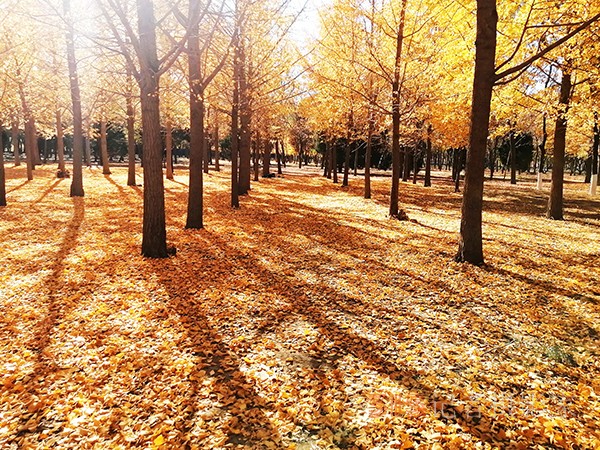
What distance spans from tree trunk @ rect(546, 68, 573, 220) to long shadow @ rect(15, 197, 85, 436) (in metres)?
14.6

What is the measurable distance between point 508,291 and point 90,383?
275 inches

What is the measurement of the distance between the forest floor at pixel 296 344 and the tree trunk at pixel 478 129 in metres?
0.69

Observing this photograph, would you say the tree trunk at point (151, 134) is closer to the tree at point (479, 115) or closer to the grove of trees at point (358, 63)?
the grove of trees at point (358, 63)

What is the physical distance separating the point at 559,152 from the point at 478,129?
8.01 meters

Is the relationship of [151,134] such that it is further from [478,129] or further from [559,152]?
[559,152]

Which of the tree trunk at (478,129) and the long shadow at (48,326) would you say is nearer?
the long shadow at (48,326)

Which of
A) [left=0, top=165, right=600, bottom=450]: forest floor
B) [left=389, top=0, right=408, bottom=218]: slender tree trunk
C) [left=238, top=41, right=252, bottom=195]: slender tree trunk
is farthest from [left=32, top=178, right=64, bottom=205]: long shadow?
[left=389, top=0, right=408, bottom=218]: slender tree trunk

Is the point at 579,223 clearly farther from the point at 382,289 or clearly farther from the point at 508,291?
the point at 382,289

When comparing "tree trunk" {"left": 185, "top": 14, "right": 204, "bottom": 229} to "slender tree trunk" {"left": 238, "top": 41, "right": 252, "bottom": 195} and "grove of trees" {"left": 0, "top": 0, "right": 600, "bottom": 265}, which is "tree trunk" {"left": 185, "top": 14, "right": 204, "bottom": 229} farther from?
"slender tree trunk" {"left": 238, "top": 41, "right": 252, "bottom": 195}

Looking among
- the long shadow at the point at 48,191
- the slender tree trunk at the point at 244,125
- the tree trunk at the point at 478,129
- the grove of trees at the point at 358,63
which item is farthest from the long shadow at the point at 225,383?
the long shadow at the point at 48,191

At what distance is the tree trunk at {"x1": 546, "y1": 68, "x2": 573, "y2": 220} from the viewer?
1259 centimetres

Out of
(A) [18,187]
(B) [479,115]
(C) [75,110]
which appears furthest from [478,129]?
(A) [18,187]

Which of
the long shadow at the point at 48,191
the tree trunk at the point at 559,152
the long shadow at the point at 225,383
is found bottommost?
the long shadow at the point at 225,383

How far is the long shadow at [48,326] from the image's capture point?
3678 mm
